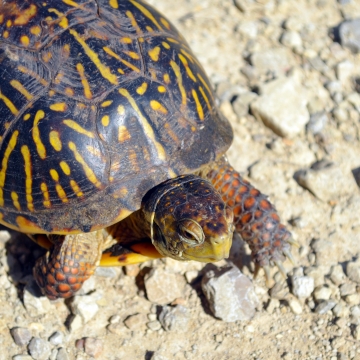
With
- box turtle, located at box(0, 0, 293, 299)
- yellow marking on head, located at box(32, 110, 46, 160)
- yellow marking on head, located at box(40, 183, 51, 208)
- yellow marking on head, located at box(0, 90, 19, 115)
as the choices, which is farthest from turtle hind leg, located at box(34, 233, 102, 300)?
yellow marking on head, located at box(0, 90, 19, 115)

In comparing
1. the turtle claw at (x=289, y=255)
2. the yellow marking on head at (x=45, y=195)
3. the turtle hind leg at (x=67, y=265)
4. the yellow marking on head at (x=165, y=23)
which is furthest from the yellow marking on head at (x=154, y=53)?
the turtle claw at (x=289, y=255)

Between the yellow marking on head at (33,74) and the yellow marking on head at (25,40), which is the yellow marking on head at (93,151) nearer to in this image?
the yellow marking on head at (33,74)

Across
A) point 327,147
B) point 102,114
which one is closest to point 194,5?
point 327,147

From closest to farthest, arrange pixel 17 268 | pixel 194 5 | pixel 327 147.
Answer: pixel 17 268 → pixel 327 147 → pixel 194 5

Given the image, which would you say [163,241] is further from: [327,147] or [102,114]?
[327,147]

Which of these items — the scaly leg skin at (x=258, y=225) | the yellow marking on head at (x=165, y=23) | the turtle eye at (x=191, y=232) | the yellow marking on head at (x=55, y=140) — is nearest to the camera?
the turtle eye at (x=191, y=232)

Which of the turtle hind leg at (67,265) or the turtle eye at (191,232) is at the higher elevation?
the turtle eye at (191,232)

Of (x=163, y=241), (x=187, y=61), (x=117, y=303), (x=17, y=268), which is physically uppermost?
(x=187, y=61)
